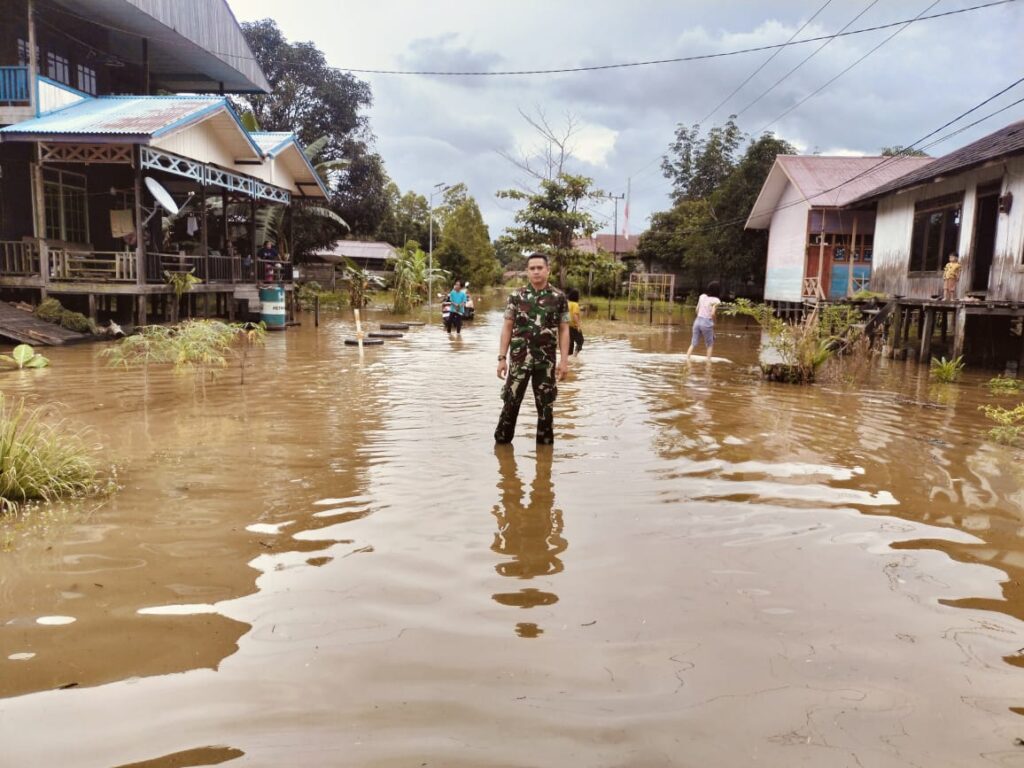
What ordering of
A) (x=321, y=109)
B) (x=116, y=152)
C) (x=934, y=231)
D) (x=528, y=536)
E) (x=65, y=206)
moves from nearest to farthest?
(x=528, y=536) → (x=116, y=152) → (x=65, y=206) → (x=934, y=231) → (x=321, y=109)

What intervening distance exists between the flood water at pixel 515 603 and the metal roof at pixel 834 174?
2195 cm

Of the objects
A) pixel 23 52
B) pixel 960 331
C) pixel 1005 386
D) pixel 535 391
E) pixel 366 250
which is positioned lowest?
pixel 1005 386

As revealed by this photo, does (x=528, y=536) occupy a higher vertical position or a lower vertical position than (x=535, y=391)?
lower

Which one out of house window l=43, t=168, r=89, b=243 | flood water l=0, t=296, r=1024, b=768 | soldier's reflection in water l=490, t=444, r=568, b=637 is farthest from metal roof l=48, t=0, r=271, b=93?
soldier's reflection in water l=490, t=444, r=568, b=637

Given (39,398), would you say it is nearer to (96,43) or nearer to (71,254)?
(71,254)

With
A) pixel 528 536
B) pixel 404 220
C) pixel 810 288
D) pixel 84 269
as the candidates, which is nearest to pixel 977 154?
pixel 810 288

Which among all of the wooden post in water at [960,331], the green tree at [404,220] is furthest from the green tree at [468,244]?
the wooden post in water at [960,331]

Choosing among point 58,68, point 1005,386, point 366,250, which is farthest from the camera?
point 366,250

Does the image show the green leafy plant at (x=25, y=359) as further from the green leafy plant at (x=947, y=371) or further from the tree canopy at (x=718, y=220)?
the tree canopy at (x=718, y=220)

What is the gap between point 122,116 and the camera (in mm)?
16516

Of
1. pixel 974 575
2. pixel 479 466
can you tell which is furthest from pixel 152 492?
pixel 974 575

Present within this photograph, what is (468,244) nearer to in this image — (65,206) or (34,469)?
(65,206)

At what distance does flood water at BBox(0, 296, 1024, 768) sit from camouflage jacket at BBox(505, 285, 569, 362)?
3.18 feet

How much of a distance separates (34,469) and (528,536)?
3.35m
